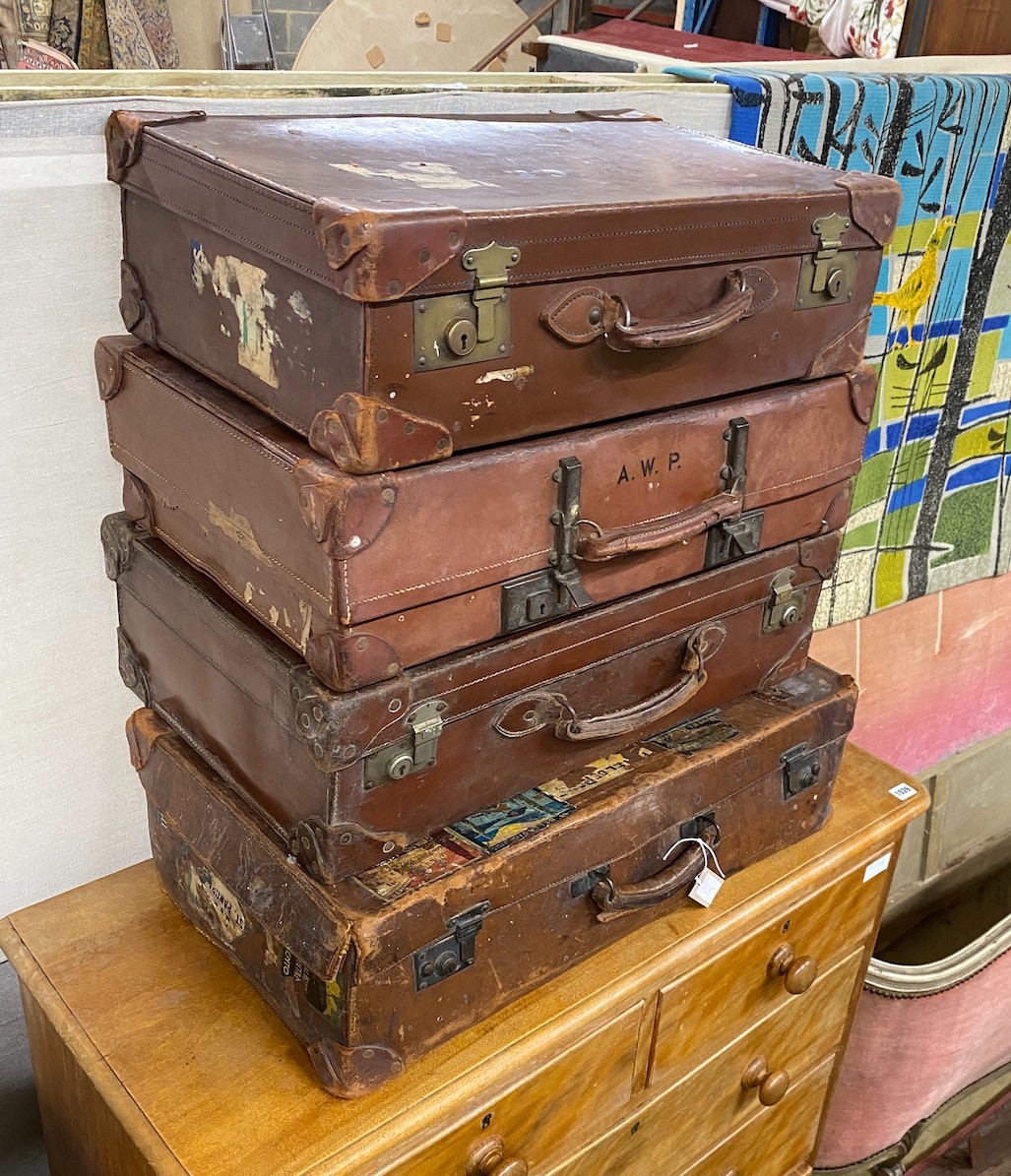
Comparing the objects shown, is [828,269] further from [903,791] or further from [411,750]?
[903,791]

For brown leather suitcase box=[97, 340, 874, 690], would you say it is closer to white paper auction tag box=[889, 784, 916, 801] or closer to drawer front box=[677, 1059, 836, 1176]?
white paper auction tag box=[889, 784, 916, 801]

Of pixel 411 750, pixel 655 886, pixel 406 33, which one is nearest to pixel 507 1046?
pixel 655 886

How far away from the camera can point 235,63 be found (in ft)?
11.8

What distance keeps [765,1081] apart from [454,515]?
1.08m

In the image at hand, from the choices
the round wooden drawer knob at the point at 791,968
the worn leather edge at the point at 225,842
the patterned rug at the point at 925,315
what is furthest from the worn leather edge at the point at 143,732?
the patterned rug at the point at 925,315

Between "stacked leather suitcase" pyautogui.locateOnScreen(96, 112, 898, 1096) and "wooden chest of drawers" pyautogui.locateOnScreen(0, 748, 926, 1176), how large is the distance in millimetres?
47

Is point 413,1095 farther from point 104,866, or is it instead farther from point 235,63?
point 235,63

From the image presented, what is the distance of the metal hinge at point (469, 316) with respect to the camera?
2.95 feet

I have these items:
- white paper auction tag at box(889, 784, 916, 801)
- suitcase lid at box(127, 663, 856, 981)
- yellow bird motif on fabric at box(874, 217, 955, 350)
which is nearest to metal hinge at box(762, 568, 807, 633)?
suitcase lid at box(127, 663, 856, 981)

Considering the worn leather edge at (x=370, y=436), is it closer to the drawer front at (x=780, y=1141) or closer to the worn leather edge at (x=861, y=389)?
the worn leather edge at (x=861, y=389)

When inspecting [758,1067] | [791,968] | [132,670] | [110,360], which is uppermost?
[110,360]

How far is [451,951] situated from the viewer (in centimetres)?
114

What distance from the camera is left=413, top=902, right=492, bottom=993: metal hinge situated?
1123mm

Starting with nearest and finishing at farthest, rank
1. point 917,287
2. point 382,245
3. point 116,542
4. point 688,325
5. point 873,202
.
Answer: point 382,245
point 688,325
point 873,202
point 116,542
point 917,287
